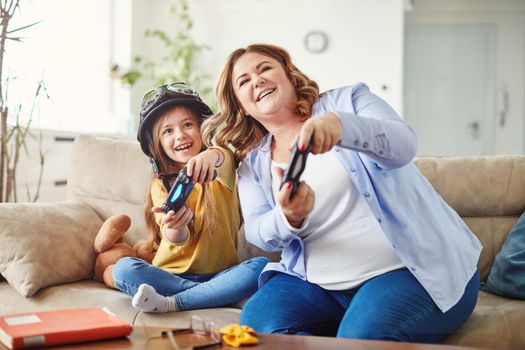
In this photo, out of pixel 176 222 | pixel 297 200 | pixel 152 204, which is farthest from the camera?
pixel 152 204

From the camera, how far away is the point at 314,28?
6434 millimetres

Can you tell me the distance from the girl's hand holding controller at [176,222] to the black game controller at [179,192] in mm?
23

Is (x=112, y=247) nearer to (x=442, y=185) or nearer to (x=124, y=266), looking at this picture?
(x=124, y=266)

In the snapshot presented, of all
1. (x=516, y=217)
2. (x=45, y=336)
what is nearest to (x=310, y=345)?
(x=45, y=336)

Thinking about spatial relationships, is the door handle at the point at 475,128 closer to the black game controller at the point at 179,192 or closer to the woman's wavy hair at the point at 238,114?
the woman's wavy hair at the point at 238,114

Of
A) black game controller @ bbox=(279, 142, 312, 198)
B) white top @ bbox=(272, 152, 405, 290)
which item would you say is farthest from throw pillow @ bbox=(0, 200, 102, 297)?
black game controller @ bbox=(279, 142, 312, 198)

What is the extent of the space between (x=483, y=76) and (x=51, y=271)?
5.80 metres

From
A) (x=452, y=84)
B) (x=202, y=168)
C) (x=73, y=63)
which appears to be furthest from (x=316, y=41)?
(x=202, y=168)

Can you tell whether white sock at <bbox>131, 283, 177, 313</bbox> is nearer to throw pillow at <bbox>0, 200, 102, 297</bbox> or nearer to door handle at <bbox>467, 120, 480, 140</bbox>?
throw pillow at <bbox>0, 200, 102, 297</bbox>

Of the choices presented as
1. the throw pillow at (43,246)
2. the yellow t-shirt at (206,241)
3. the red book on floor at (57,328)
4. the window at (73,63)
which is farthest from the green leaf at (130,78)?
the red book on floor at (57,328)

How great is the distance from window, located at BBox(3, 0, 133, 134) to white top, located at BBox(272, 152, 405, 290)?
279 cm

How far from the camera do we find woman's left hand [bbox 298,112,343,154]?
4.37 ft

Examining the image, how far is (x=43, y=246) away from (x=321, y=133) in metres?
1.13

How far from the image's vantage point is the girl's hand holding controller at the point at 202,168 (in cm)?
173
